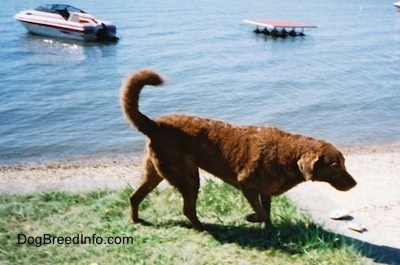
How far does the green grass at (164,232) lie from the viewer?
5.54m

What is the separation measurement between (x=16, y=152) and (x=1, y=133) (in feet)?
4.84

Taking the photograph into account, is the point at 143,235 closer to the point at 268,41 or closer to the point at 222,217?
the point at 222,217

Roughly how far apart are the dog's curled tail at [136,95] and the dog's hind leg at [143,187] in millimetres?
605

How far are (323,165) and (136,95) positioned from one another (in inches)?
92.3

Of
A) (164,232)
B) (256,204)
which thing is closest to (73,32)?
(164,232)

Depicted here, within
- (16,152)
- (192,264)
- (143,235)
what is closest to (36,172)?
(16,152)

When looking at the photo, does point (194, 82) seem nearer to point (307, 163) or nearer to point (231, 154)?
point (231, 154)

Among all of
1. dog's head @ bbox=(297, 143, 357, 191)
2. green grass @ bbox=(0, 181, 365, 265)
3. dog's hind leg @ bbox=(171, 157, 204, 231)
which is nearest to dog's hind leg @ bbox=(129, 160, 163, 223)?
green grass @ bbox=(0, 181, 365, 265)

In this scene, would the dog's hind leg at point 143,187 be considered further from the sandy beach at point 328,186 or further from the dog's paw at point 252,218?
the sandy beach at point 328,186

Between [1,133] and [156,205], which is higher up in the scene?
[156,205]

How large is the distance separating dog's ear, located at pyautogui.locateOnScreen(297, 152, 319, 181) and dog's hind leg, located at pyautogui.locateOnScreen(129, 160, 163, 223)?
176cm

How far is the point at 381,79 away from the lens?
20719mm

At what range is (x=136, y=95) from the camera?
18.9 feet
